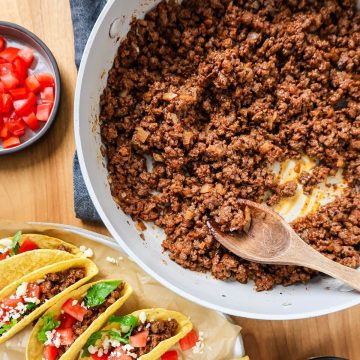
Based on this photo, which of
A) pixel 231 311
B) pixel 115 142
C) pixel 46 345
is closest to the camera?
pixel 231 311

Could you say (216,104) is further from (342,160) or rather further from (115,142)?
(342,160)

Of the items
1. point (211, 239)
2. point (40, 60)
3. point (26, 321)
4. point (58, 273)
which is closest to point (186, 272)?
point (211, 239)

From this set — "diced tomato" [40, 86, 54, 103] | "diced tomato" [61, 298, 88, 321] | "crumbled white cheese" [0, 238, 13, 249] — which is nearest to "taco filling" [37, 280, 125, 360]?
"diced tomato" [61, 298, 88, 321]

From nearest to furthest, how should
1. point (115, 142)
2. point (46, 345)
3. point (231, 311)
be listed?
point (231, 311) → point (115, 142) → point (46, 345)

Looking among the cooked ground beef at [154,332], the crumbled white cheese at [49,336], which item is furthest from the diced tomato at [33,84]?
the cooked ground beef at [154,332]

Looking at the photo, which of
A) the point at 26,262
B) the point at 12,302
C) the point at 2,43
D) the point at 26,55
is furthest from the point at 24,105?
the point at 12,302

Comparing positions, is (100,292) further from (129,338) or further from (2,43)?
(2,43)

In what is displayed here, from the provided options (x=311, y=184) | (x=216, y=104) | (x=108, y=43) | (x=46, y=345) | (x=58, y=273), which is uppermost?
(x=108, y=43)

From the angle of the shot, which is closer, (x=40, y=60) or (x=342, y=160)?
(x=342, y=160)
